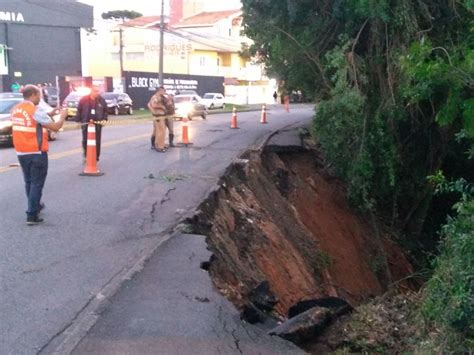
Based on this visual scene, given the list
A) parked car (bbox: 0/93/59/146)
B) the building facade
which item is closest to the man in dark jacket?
parked car (bbox: 0/93/59/146)

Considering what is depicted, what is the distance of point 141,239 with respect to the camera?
9133mm

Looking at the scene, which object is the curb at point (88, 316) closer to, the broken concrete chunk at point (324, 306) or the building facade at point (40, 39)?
the broken concrete chunk at point (324, 306)

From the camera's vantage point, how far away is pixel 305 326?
21.5ft

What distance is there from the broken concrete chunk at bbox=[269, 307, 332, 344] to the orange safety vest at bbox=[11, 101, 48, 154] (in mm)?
4588

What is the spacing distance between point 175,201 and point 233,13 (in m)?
72.4

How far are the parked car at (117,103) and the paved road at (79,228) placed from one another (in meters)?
25.7

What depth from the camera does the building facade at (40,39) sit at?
171 ft

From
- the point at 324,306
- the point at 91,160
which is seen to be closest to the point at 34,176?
the point at 324,306

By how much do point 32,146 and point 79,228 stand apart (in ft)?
4.09

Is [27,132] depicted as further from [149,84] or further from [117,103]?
[149,84]

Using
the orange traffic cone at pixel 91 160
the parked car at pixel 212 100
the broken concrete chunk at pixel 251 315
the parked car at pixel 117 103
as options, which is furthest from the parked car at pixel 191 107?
the broken concrete chunk at pixel 251 315

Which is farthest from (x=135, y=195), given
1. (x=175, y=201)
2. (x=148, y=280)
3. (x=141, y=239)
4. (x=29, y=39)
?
(x=29, y=39)

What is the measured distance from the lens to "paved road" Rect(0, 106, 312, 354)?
6.42 metres

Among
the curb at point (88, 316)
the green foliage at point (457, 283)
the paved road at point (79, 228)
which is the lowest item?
the paved road at point (79, 228)
